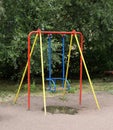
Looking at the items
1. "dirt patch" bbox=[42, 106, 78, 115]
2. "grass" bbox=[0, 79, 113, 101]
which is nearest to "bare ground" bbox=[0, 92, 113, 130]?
"dirt patch" bbox=[42, 106, 78, 115]

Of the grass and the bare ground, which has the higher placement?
the grass

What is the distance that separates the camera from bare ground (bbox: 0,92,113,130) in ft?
24.5

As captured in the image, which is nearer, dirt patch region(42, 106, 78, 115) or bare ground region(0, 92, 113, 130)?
bare ground region(0, 92, 113, 130)

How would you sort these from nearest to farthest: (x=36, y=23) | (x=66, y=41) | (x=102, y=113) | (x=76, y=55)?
(x=102, y=113)
(x=36, y=23)
(x=66, y=41)
(x=76, y=55)

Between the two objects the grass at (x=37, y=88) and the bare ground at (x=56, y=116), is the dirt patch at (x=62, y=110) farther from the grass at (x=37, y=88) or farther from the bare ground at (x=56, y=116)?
the grass at (x=37, y=88)

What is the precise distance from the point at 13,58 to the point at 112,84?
3.51 metres

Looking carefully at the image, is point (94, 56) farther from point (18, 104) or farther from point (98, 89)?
point (18, 104)

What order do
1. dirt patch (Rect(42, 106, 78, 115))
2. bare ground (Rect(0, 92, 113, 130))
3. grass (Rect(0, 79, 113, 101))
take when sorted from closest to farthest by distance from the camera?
bare ground (Rect(0, 92, 113, 130)) < dirt patch (Rect(42, 106, 78, 115)) < grass (Rect(0, 79, 113, 101))

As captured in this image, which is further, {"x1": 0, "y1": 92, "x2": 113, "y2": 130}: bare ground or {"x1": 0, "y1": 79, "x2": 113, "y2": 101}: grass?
{"x1": 0, "y1": 79, "x2": 113, "y2": 101}: grass

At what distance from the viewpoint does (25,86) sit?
1162cm

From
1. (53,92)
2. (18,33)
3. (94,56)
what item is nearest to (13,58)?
(18,33)

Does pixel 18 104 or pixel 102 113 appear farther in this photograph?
pixel 18 104

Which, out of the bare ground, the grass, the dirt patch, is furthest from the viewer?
the grass

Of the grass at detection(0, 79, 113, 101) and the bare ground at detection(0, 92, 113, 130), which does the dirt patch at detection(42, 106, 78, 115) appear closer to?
the bare ground at detection(0, 92, 113, 130)
